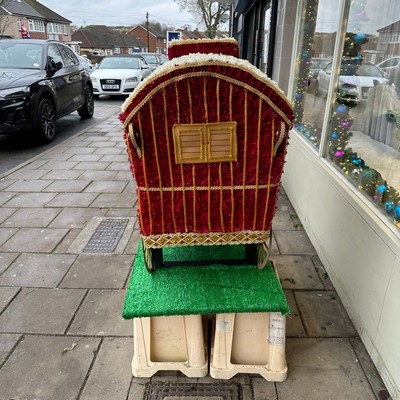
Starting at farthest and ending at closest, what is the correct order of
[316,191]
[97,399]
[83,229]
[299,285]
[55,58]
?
1. [55,58]
2. [83,229]
3. [316,191]
4. [299,285]
5. [97,399]

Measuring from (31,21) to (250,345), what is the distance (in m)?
50.1

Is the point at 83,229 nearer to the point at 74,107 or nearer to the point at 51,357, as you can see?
the point at 51,357

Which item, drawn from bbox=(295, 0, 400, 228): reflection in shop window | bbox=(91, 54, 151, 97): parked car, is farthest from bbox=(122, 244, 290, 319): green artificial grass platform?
bbox=(91, 54, 151, 97): parked car

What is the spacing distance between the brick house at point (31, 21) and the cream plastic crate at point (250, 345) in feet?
130

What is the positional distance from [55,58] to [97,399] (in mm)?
7149

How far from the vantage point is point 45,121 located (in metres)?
6.66

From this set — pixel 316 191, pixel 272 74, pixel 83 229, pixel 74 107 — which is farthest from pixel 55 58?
pixel 316 191

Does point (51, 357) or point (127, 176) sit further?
point (127, 176)

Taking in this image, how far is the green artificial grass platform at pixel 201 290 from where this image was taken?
1.80 metres

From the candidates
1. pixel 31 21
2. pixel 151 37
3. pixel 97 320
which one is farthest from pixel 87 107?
pixel 151 37

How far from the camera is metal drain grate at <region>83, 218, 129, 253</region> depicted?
3.19 meters

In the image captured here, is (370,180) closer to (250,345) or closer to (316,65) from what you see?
(250,345)

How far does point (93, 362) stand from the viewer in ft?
6.66

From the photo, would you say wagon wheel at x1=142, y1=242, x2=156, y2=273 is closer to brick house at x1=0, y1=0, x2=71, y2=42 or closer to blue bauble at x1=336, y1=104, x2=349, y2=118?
blue bauble at x1=336, y1=104, x2=349, y2=118
